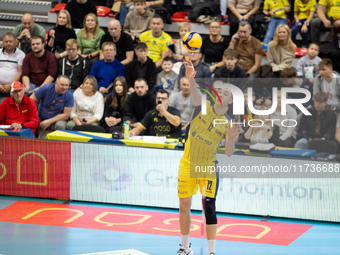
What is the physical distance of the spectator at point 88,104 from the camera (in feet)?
34.1

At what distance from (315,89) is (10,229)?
5.58m

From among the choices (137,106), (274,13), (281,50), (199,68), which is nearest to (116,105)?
(137,106)

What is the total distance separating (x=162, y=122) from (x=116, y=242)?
9.27 feet

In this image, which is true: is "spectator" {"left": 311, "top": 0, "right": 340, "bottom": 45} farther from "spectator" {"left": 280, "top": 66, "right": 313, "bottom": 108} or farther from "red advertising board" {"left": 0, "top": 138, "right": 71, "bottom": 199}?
"red advertising board" {"left": 0, "top": 138, "right": 71, "bottom": 199}

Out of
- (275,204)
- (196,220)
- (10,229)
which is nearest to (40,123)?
(10,229)

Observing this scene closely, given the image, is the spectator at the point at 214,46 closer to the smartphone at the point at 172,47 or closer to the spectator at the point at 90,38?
the smartphone at the point at 172,47

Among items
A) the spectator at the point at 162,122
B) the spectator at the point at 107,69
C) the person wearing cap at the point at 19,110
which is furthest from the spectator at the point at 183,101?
the person wearing cap at the point at 19,110

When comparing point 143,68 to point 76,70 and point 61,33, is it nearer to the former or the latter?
point 76,70

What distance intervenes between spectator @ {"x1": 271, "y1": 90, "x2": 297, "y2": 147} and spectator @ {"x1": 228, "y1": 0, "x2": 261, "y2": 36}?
3761 millimetres

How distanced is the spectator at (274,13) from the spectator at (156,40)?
214cm

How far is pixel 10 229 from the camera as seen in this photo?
7.75 m

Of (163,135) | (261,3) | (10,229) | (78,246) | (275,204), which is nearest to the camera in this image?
(78,246)

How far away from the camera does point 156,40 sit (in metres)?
11.9

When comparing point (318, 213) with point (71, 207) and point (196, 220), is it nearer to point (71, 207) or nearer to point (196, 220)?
point (196, 220)
